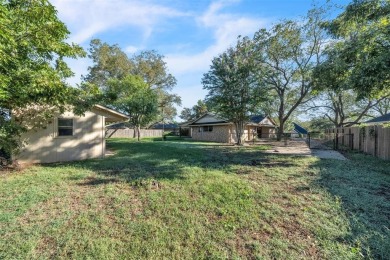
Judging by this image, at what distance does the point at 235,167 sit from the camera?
330 inches

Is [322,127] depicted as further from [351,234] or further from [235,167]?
[351,234]

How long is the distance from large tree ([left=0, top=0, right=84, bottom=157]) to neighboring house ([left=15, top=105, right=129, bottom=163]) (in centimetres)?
222

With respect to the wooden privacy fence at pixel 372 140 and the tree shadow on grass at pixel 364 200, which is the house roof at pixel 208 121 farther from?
the tree shadow on grass at pixel 364 200

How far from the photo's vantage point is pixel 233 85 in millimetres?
16703

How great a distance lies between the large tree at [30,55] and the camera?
5.64m

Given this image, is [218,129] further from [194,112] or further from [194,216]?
[194,112]

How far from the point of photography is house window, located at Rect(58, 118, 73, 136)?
1027 cm

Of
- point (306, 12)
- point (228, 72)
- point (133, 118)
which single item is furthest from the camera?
point (133, 118)

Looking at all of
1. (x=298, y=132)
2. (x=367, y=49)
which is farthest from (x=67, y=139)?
(x=298, y=132)

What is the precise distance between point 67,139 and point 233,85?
11.6 m

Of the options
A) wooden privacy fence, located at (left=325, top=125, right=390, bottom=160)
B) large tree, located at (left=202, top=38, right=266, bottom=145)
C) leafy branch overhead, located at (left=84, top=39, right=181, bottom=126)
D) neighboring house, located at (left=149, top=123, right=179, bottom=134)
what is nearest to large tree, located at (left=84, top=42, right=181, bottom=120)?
leafy branch overhead, located at (left=84, top=39, right=181, bottom=126)

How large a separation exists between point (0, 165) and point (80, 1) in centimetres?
685

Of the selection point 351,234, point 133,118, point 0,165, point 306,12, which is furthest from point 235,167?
point 133,118

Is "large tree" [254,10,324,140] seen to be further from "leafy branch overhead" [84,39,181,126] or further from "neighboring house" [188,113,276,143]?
"leafy branch overhead" [84,39,181,126]
